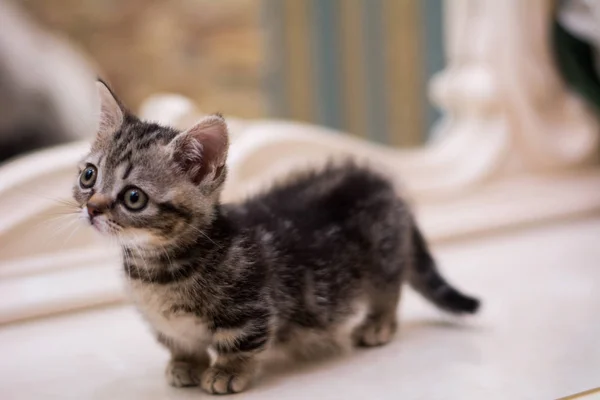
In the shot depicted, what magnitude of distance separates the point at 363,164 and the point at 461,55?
0.81 m

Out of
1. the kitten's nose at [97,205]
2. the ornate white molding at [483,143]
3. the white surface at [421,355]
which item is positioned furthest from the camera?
the ornate white molding at [483,143]

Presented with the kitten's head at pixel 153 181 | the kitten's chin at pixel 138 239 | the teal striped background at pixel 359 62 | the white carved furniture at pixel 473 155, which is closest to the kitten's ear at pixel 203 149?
the kitten's head at pixel 153 181

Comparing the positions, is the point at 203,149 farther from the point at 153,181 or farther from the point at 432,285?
the point at 432,285

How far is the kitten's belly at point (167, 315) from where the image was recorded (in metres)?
1.05

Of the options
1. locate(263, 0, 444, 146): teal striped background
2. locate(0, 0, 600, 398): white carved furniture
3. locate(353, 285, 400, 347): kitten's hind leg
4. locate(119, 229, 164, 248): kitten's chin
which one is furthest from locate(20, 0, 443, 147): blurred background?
locate(119, 229, 164, 248): kitten's chin

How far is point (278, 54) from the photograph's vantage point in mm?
2676

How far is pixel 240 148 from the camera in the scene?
1.73 meters

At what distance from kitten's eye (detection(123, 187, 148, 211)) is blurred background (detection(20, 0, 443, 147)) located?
1.69 m

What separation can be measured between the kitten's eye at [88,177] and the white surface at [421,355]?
0.32 metres

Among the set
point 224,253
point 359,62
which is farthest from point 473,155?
point 224,253

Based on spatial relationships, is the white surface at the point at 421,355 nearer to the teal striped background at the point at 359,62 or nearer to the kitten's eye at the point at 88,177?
the kitten's eye at the point at 88,177

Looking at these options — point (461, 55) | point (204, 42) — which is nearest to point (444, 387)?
point (461, 55)

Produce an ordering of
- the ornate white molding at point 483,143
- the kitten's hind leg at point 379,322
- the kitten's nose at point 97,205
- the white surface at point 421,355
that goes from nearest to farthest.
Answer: the kitten's nose at point 97,205, the white surface at point 421,355, the kitten's hind leg at point 379,322, the ornate white molding at point 483,143

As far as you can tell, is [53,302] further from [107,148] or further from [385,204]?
[385,204]
